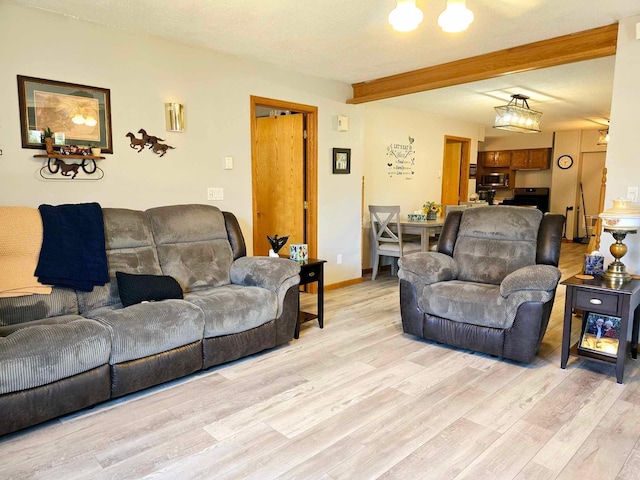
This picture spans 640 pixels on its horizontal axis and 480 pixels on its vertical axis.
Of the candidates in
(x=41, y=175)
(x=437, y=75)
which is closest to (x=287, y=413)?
(x=41, y=175)

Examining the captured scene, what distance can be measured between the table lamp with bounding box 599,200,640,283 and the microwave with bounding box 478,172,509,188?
759 centimetres

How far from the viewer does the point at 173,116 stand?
3.57 m

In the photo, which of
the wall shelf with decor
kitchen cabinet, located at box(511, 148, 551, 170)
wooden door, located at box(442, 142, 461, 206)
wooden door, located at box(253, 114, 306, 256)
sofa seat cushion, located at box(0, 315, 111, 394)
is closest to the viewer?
sofa seat cushion, located at box(0, 315, 111, 394)

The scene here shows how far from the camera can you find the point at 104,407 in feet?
7.82

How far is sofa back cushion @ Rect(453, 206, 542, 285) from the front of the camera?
3.40 meters

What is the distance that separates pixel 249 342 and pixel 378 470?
1.37 m

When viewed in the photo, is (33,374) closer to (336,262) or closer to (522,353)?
(522,353)

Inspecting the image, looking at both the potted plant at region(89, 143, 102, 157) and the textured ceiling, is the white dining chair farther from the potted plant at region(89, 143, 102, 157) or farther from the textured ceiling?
the potted plant at region(89, 143, 102, 157)

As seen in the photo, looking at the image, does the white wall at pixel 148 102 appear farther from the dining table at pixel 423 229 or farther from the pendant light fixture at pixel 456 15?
the pendant light fixture at pixel 456 15

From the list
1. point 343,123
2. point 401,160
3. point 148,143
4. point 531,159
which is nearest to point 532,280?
point 343,123

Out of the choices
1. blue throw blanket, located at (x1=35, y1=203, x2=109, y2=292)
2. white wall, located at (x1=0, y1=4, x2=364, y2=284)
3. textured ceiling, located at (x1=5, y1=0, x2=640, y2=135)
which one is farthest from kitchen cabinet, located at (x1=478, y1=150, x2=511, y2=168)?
blue throw blanket, located at (x1=35, y1=203, x2=109, y2=292)

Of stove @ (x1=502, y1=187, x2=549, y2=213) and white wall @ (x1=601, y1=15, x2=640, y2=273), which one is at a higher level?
white wall @ (x1=601, y1=15, x2=640, y2=273)

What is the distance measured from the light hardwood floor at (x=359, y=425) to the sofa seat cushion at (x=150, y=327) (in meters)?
0.29

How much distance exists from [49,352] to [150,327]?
510mm
